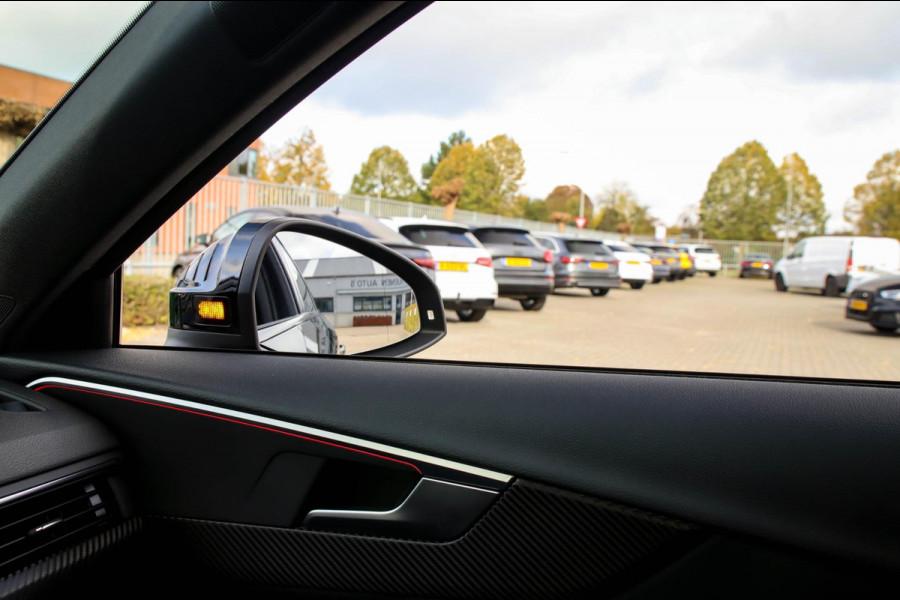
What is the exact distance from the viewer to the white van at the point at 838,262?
1.70 metres

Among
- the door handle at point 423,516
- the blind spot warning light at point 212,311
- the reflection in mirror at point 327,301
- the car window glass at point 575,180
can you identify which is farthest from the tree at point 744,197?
the blind spot warning light at point 212,311

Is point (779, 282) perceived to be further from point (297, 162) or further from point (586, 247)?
point (297, 162)

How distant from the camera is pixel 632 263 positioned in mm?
2943

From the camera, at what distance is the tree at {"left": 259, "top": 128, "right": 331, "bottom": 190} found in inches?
65.2

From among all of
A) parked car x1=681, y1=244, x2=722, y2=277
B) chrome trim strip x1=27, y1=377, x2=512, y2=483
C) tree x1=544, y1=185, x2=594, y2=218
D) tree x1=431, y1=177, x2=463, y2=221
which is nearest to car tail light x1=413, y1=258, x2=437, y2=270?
tree x1=431, y1=177, x2=463, y2=221

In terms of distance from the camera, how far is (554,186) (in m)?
1.85

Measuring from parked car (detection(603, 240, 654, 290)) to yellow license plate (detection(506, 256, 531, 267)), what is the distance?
372mm

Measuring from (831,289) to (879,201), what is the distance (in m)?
0.32

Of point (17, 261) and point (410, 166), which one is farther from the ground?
point (410, 166)

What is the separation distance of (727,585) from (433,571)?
0.58 m

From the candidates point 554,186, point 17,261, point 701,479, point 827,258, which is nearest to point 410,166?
point 554,186

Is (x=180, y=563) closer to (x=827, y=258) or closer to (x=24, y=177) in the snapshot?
(x=24, y=177)

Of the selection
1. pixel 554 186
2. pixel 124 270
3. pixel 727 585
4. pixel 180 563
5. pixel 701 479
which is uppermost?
pixel 554 186

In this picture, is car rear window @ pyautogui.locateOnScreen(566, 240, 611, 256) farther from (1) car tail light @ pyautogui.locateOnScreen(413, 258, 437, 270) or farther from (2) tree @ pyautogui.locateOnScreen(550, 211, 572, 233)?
(1) car tail light @ pyautogui.locateOnScreen(413, 258, 437, 270)
